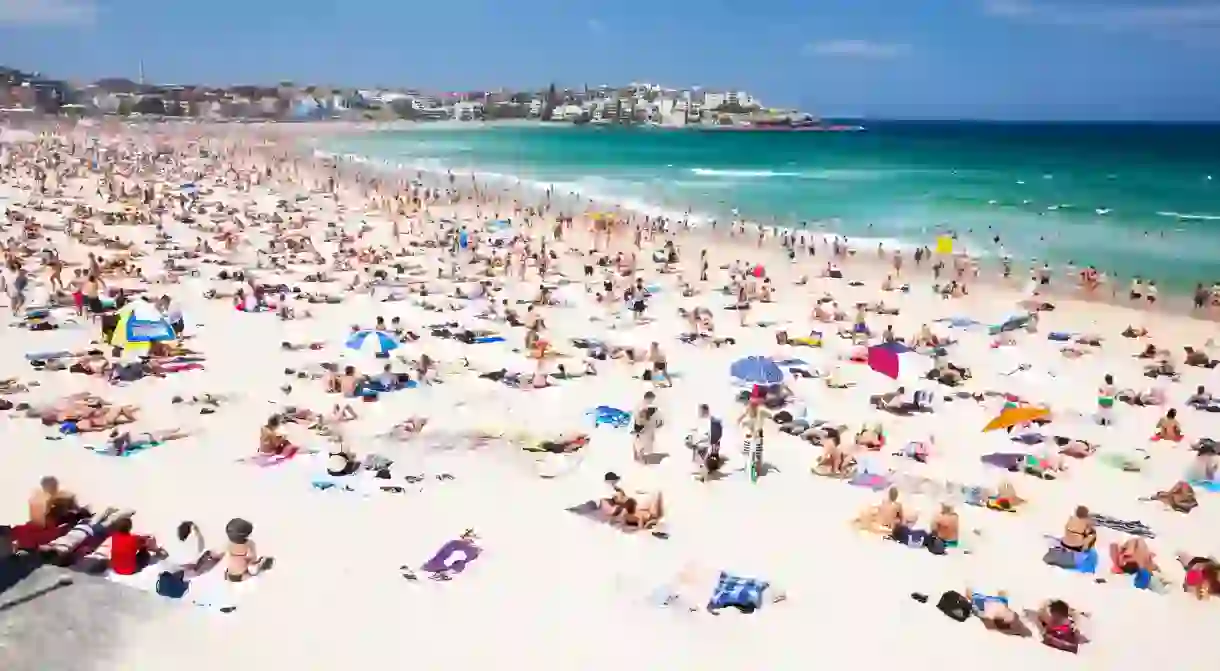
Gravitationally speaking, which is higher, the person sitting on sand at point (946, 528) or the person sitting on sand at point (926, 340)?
the person sitting on sand at point (926, 340)

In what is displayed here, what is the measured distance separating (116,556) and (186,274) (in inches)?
530

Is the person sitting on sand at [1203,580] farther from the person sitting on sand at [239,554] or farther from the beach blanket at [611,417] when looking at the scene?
the person sitting on sand at [239,554]

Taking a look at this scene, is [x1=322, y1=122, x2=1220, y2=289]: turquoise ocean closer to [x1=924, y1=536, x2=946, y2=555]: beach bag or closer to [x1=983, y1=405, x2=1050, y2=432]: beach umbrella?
[x1=983, y1=405, x2=1050, y2=432]: beach umbrella

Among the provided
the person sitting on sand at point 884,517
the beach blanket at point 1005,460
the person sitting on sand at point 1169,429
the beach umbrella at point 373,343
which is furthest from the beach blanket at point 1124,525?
the beach umbrella at point 373,343

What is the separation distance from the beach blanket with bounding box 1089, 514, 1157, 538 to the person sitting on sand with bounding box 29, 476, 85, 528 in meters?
9.57

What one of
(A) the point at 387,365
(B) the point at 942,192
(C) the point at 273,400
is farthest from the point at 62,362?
(B) the point at 942,192

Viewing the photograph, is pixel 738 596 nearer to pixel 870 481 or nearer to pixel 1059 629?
pixel 1059 629

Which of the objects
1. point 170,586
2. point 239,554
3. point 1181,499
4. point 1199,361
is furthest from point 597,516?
point 1199,361

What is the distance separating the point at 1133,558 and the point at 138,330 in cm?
1216

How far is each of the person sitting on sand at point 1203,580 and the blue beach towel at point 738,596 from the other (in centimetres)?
363

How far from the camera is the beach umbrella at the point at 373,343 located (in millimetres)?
13648

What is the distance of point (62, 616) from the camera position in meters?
6.71

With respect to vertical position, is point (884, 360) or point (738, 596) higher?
point (884, 360)

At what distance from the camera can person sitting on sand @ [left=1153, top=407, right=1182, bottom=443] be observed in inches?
452
